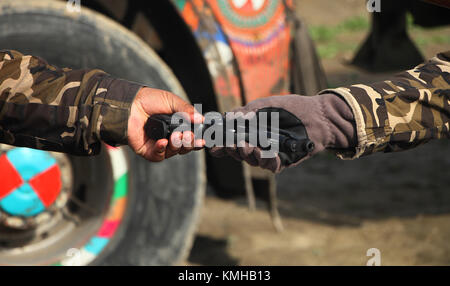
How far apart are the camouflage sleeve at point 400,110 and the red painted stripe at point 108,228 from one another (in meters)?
1.14

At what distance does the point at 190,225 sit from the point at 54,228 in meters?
0.53

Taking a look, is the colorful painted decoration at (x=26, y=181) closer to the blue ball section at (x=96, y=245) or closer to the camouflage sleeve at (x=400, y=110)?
the blue ball section at (x=96, y=245)

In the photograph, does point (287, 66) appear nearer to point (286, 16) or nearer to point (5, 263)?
point (286, 16)

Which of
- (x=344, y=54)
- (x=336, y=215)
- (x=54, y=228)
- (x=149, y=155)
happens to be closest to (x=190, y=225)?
(x=54, y=228)

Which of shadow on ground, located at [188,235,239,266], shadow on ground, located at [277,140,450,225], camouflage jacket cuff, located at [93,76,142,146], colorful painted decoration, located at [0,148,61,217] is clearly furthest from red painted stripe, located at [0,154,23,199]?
shadow on ground, located at [277,140,450,225]

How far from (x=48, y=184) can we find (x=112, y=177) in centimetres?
25

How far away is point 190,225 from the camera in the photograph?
247 cm

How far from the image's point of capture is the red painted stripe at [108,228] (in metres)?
2.37

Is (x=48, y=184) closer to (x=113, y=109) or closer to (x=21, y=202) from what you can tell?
(x=21, y=202)

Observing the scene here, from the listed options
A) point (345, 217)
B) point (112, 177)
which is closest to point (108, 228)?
point (112, 177)

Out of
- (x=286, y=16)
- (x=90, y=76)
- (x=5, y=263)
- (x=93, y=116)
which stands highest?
(x=286, y=16)

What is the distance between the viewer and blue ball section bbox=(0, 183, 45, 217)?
A: 2.20m

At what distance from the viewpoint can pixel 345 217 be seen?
359 centimetres

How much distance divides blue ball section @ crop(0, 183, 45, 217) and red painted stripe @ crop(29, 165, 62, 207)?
0.06 ft
